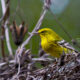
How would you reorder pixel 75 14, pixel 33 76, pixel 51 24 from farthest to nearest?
pixel 75 14 < pixel 51 24 < pixel 33 76

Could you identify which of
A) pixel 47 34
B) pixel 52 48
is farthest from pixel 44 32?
pixel 52 48

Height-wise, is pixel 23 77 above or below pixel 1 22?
below

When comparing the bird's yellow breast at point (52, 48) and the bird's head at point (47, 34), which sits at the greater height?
the bird's head at point (47, 34)

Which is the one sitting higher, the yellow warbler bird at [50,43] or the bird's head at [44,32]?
the bird's head at [44,32]

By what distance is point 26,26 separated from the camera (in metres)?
2.32

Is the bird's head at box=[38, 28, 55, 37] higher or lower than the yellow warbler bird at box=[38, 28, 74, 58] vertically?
higher

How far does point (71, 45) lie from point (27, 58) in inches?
16.8

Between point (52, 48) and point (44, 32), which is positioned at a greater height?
point (44, 32)

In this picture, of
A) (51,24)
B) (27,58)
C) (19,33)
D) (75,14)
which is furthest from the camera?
(75,14)

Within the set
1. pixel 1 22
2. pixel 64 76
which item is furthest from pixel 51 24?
pixel 64 76

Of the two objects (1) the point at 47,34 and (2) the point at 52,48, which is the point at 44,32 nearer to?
(1) the point at 47,34

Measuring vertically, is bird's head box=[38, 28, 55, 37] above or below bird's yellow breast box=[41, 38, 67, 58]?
above

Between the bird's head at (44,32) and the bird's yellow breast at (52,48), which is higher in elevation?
the bird's head at (44,32)

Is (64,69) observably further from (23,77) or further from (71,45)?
(23,77)
